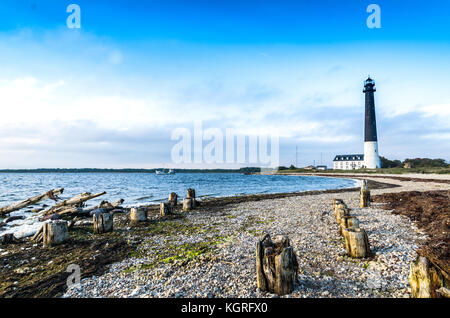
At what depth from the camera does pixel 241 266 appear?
6875 mm

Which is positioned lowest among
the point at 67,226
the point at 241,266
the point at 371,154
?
the point at 241,266

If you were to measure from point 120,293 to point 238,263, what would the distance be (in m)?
3.26

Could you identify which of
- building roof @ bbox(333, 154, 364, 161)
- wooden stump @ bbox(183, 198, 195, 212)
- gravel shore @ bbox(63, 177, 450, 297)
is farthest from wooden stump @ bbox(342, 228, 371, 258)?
building roof @ bbox(333, 154, 364, 161)

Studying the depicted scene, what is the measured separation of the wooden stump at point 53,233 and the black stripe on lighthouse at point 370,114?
8535 centimetres

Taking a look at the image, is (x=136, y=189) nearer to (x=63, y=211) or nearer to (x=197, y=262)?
(x=63, y=211)

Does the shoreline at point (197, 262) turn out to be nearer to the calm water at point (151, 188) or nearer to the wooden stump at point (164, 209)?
the wooden stump at point (164, 209)

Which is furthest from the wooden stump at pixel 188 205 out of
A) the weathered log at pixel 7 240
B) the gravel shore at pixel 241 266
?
the weathered log at pixel 7 240

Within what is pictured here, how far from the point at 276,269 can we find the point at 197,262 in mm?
2999

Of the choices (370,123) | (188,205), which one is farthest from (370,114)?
(188,205)

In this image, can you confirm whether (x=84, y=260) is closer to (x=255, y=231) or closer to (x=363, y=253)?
(x=255, y=231)

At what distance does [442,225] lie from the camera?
10211 millimetres

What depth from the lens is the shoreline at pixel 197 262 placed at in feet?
18.6

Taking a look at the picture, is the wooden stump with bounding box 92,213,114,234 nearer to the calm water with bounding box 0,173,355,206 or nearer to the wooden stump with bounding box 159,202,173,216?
the wooden stump with bounding box 159,202,173,216
